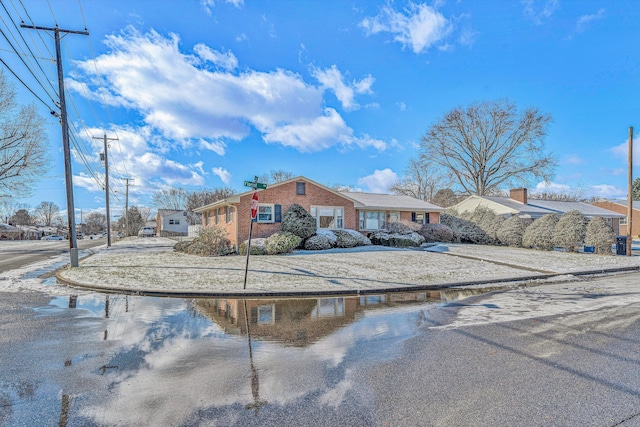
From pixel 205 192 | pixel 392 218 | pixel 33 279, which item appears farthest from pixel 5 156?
pixel 205 192

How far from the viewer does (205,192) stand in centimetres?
6956

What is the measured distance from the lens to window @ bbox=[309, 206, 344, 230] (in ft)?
74.4

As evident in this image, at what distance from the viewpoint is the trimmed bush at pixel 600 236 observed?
797 inches

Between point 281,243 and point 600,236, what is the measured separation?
18.4m

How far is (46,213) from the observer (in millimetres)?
108688

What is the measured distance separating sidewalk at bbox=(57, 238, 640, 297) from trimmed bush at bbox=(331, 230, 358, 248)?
2681mm

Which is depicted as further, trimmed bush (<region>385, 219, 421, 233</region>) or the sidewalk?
trimmed bush (<region>385, 219, 421, 233</region>)

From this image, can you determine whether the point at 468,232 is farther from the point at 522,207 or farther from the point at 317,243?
the point at 317,243

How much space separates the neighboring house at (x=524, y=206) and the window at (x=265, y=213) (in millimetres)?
20128

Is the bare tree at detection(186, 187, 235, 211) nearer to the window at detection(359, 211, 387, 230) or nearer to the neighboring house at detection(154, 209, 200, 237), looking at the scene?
the neighboring house at detection(154, 209, 200, 237)

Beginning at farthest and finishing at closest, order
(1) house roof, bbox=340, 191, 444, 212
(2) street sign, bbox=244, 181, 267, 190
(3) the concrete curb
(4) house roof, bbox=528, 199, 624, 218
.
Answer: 1. (4) house roof, bbox=528, 199, 624, 218
2. (1) house roof, bbox=340, 191, 444, 212
3. (2) street sign, bbox=244, 181, 267, 190
4. (3) the concrete curb

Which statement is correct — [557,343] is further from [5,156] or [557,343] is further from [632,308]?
[5,156]

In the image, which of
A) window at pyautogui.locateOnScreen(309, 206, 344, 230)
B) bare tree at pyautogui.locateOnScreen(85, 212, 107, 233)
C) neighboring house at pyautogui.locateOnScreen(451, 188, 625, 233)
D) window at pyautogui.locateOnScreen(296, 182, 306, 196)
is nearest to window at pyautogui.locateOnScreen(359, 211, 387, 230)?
window at pyautogui.locateOnScreen(309, 206, 344, 230)

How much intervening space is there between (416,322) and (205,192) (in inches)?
2672
